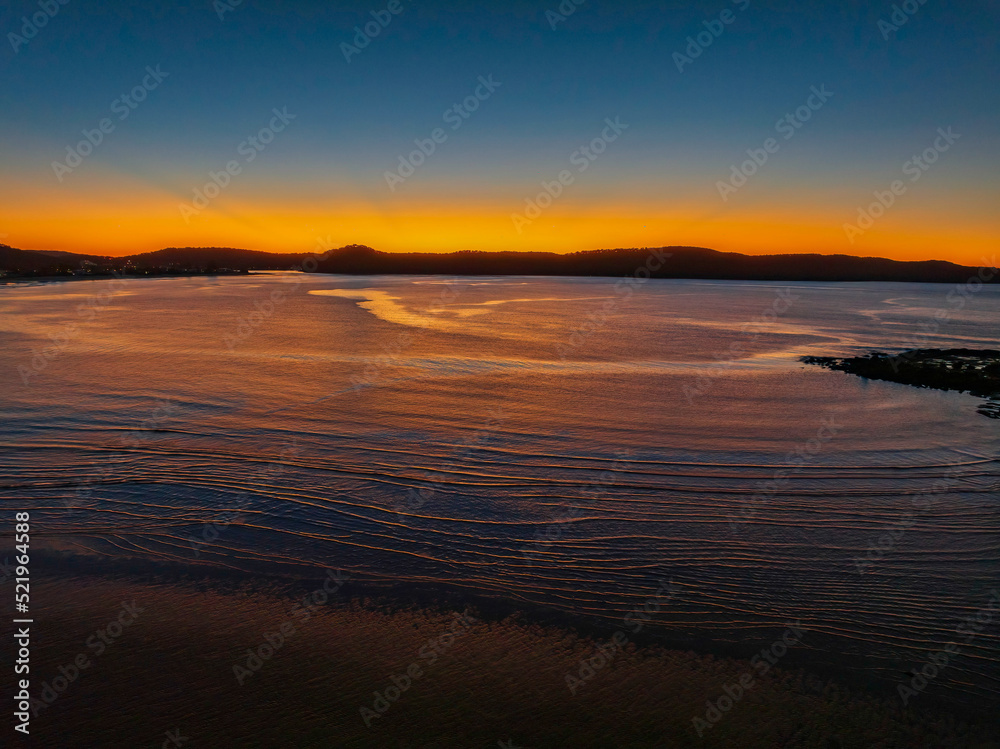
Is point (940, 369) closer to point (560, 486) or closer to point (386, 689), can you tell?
point (560, 486)

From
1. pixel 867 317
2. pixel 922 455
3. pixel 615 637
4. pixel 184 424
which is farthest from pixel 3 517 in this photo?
pixel 867 317

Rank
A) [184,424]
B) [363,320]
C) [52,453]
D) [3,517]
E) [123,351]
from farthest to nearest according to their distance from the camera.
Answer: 1. [363,320]
2. [123,351]
3. [184,424]
4. [52,453]
5. [3,517]

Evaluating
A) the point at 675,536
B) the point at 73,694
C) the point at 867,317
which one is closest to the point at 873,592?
the point at 675,536

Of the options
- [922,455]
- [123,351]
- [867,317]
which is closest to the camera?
[922,455]

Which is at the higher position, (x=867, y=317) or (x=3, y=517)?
(x=867, y=317)

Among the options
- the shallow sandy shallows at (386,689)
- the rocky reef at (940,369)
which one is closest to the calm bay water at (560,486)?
the shallow sandy shallows at (386,689)

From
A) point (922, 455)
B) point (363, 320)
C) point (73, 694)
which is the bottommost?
point (73, 694)

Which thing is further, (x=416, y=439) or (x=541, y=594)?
(x=416, y=439)

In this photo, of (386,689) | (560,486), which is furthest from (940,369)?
(386,689)

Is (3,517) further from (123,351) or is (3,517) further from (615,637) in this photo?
(123,351)

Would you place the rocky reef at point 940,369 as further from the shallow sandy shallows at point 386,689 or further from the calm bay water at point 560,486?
the shallow sandy shallows at point 386,689
